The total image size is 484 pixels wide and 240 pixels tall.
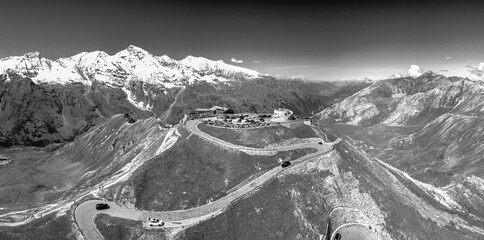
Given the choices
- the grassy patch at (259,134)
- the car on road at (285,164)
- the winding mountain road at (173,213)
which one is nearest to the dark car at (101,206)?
the winding mountain road at (173,213)

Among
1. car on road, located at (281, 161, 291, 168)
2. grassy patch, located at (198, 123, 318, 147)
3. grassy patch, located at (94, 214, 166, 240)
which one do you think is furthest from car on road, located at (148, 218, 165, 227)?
grassy patch, located at (198, 123, 318, 147)

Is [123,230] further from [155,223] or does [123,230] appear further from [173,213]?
[173,213]

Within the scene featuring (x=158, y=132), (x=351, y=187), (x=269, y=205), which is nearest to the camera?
(x=269, y=205)

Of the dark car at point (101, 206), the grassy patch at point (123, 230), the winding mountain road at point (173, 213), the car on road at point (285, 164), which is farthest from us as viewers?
the car on road at point (285, 164)

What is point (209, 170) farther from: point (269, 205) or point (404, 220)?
point (404, 220)

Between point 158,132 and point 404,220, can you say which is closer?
point 404,220

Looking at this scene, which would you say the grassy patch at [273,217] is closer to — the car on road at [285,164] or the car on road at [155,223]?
the car on road at [155,223]

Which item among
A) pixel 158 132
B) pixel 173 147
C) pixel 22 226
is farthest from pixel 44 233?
pixel 158 132

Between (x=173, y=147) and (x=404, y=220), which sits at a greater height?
(x=173, y=147)
